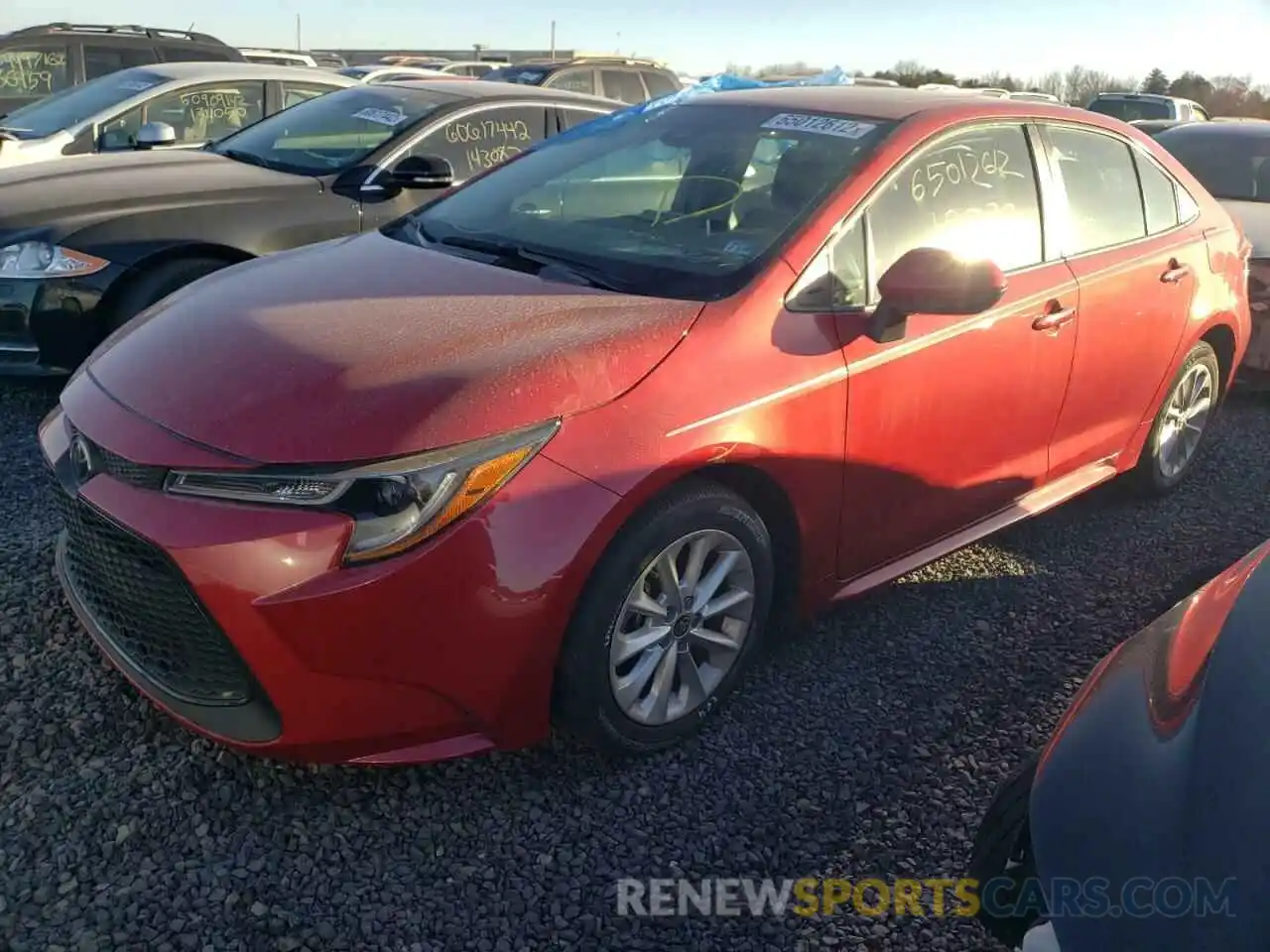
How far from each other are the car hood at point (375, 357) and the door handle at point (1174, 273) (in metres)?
2.33

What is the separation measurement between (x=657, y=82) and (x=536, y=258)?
10.2 metres

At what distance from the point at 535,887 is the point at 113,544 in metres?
1.22

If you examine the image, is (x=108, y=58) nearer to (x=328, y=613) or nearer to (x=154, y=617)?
(x=154, y=617)

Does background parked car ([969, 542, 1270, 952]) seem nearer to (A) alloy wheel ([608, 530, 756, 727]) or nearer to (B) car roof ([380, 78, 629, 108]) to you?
(A) alloy wheel ([608, 530, 756, 727])

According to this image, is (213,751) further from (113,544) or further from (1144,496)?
(1144,496)

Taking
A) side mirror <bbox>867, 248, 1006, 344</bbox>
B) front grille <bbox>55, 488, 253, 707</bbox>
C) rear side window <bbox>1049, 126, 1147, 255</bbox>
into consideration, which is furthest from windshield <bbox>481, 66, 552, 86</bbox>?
front grille <bbox>55, 488, 253, 707</bbox>

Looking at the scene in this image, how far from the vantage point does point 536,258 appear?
10.5 feet

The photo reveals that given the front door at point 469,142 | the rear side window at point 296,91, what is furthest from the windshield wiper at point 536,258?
the rear side window at point 296,91

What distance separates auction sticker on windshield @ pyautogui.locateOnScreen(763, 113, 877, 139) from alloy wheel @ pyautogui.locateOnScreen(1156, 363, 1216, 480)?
2.00 metres

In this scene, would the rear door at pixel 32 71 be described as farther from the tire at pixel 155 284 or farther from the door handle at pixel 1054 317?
the door handle at pixel 1054 317

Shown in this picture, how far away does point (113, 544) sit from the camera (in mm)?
2461

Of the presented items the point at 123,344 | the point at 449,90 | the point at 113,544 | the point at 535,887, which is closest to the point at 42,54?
the point at 449,90

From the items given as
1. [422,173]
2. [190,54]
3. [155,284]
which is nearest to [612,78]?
[190,54]

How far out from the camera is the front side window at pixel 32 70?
33.4 ft
